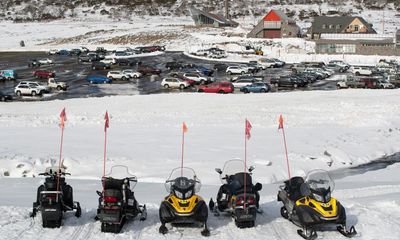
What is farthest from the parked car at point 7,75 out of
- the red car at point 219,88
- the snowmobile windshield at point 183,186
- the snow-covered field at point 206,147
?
the snowmobile windshield at point 183,186

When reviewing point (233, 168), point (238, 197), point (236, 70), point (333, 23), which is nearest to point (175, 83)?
point (236, 70)

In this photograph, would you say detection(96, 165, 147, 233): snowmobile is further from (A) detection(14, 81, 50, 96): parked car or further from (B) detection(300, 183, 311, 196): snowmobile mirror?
(A) detection(14, 81, 50, 96): parked car

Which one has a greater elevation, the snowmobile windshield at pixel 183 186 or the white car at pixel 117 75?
the snowmobile windshield at pixel 183 186

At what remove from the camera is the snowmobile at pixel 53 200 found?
1159 centimetres

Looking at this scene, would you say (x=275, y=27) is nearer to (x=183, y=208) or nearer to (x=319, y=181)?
(x=319, y=181)

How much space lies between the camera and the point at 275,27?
101812 mm

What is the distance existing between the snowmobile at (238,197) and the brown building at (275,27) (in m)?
90.8

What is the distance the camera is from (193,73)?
51.9m

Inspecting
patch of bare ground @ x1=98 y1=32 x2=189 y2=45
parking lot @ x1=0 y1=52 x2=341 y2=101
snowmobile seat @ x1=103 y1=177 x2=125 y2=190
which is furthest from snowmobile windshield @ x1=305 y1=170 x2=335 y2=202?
patch of bare ground @ x1=98 y1=32 x2=189 y2=45

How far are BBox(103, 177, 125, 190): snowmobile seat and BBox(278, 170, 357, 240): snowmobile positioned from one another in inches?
159

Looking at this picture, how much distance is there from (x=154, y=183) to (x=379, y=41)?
71.2 metres

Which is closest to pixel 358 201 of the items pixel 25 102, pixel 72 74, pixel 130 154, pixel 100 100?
pixel 130 154

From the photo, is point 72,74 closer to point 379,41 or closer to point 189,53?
point 189,53

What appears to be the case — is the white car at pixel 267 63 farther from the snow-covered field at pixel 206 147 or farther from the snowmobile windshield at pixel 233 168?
the snowmobile windshield at pixel 233 168
